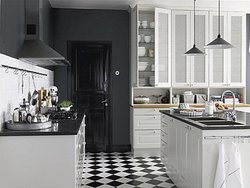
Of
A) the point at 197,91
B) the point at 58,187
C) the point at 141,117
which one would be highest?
the point at 197,91

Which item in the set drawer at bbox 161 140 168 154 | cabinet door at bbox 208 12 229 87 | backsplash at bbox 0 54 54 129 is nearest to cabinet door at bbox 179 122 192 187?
drawer at bbox 161 140 168 154

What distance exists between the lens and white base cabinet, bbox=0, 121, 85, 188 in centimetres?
256

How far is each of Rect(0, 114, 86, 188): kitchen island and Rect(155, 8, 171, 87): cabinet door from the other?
3.18 metres

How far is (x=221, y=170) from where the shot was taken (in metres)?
2.71

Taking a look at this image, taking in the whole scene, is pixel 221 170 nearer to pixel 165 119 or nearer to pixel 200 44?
pixel 165 119

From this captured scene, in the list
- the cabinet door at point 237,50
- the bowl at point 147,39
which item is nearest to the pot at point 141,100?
the bowl at point 147,39

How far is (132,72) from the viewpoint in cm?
559

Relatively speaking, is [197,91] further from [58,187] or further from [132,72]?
[58,187]

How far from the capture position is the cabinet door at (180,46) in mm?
5578

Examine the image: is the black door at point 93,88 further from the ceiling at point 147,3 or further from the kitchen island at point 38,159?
the kitchen island at point 38,159

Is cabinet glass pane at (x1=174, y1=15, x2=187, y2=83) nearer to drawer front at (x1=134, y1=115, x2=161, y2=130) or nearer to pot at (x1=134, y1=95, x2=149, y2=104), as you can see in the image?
pot at (x1=134, y1=95, x2=149, y2=104)

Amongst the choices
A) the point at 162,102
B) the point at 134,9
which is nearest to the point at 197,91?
the point at 162,102

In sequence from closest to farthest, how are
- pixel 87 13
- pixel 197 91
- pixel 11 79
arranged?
pixel 11 79, pixel 87 13, pixel 197 91

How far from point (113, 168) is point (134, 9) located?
290 centimetres
